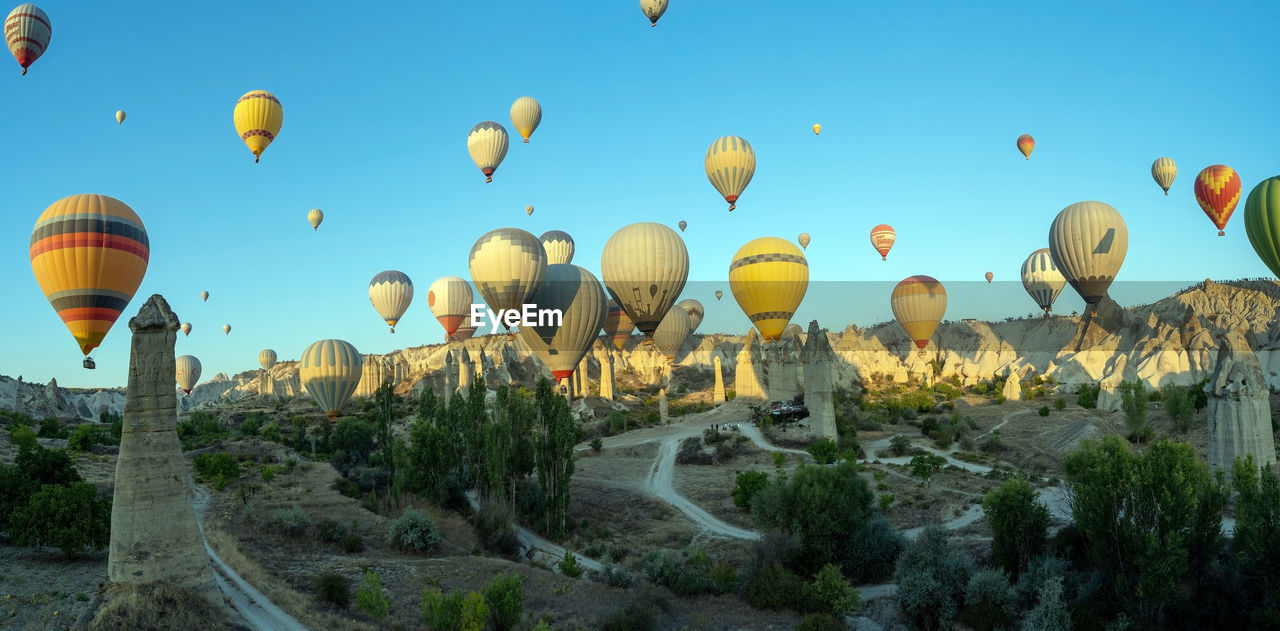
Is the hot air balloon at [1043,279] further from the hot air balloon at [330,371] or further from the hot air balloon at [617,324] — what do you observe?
the hot air balloon at [330,371]

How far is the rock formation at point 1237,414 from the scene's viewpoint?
27219 millimetres

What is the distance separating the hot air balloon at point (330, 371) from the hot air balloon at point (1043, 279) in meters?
76.3

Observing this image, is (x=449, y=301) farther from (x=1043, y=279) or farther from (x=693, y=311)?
(x=1043, y=279)

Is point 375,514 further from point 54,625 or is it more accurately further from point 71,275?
point 71,275

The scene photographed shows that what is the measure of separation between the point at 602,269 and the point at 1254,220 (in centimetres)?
4104

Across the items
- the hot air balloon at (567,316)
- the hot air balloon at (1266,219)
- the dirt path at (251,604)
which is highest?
the hot air balloon at (1266,219)

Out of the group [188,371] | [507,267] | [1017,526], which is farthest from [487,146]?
[188,371]

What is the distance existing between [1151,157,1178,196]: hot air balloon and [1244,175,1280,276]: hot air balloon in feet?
87.1

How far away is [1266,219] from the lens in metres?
40.9

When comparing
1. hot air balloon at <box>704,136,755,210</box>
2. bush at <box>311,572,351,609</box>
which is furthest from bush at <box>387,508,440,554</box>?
hot air balloon at <box>704,136,755,210</box>

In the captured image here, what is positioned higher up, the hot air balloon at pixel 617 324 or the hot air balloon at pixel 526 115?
the hot air balloon at pixel 526 115

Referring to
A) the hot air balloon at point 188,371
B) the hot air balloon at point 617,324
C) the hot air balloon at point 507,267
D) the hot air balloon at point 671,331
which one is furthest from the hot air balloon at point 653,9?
the hot air balloon at point 188,371

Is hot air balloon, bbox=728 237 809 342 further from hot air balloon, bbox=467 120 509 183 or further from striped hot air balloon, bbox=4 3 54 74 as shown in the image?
striped hot air balloon, bbox=4 3 54 74

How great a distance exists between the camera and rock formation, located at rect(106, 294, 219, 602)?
15.4 metres
